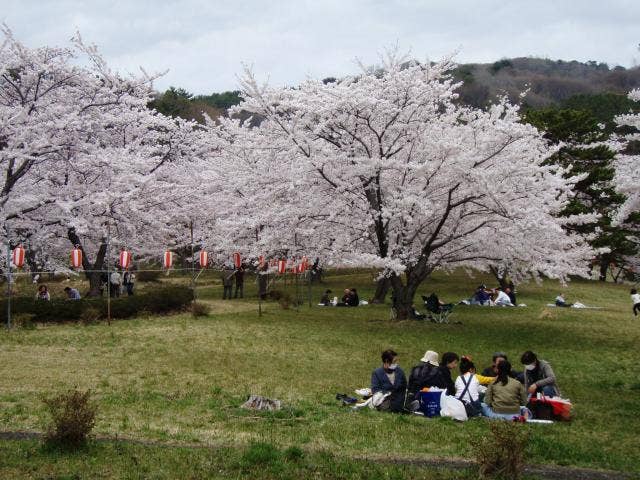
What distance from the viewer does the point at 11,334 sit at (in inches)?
757

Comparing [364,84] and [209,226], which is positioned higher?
[364,84]

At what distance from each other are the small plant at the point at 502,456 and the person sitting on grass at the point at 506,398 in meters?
3.75

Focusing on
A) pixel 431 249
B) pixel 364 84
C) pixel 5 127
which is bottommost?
pixel 431 249

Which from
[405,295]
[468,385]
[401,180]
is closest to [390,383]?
[468,385]

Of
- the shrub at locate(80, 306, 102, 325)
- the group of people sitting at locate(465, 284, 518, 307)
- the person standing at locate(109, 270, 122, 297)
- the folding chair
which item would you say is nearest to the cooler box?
the folding chair

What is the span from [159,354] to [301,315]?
9.95 m

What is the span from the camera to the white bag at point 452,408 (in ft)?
36.4

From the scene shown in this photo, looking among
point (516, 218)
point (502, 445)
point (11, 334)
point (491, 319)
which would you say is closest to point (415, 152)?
point (516, 218)

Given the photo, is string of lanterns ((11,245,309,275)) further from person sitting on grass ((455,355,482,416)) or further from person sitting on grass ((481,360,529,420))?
person sitting on grass ((481,360,529,420))

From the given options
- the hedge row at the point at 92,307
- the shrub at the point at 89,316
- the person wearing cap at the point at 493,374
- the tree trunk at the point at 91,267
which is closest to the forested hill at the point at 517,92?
the tree trunk at the point at 91,267

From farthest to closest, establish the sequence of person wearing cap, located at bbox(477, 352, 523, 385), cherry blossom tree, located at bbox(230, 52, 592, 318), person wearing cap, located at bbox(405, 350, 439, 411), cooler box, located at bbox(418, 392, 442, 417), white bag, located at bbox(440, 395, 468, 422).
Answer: cherry blossom tree, located at bbox(230, 52, 592, 318), person wearing cap, located at bbox(477, 352, 523, 385), person wearing cap, located at bbox(405, 350, 439, 411), cooler box, located at bbox(418, 392, 442, 417), white bag, located at bbox(440, 395, 468, 422)

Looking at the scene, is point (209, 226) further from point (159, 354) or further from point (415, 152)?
point (159, 354)

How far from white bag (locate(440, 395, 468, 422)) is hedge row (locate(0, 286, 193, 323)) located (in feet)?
46.5

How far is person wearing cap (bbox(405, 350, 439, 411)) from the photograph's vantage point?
11.8 metres
